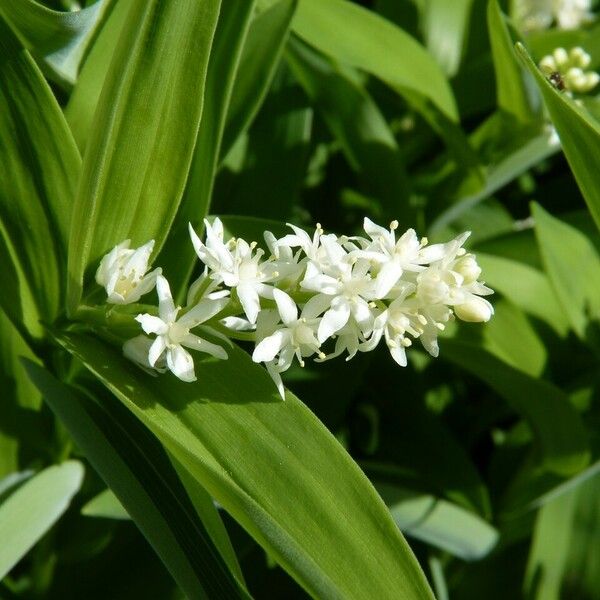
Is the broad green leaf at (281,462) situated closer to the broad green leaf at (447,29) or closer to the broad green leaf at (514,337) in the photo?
the broad green leaf at (514,337)

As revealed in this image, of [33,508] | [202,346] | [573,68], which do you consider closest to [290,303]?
[202,346]

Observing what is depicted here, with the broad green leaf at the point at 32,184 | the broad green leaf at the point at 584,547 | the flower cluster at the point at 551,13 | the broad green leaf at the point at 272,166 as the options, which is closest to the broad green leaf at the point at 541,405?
the broad green leaf at the point at 584,547

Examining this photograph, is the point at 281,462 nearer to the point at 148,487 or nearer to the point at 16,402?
the point at 148,487

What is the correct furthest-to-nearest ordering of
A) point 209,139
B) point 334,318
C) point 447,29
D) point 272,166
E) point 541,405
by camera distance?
point 447,29 → point 272,166 → point 541,405 → point 209,139 → point 334,318

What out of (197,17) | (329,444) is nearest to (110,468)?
(329,444)

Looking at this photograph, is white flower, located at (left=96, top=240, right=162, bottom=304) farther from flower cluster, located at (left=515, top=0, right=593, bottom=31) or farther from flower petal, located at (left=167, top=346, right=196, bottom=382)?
flower cluster, located at (left=515, top=0, right=593, bottom=31)

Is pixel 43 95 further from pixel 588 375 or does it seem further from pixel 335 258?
pixel 588 375

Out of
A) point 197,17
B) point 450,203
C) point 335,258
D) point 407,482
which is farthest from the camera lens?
point 450,203
